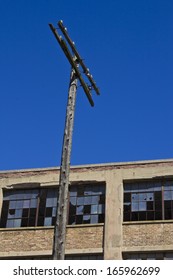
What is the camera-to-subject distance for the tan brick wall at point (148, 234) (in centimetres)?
2241

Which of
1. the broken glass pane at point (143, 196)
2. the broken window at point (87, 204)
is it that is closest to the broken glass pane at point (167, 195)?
the broken glass pane at point (143, 196)

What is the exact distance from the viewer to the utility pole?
10.5 meters

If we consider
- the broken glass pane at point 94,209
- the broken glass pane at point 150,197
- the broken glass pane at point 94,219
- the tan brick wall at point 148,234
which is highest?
the broken glass pane at point 150,197

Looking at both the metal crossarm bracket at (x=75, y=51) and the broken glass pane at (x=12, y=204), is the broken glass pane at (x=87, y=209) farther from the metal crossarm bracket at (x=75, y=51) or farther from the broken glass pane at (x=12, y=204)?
the metal crossarm bracket at (x=75, y=51)

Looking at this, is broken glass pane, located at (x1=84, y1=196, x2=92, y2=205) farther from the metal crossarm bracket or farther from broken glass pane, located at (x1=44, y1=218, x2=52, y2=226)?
the metal crossarm bracket

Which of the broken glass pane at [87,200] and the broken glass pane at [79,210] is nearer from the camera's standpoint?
the broken glass pane at [79,210]

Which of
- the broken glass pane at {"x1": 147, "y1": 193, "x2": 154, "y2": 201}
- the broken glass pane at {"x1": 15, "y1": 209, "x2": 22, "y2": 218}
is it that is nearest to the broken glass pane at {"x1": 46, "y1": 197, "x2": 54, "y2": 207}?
the broken glass pane at {"x1": 15, "y1": 209, "x2": 22, "y2": 218}

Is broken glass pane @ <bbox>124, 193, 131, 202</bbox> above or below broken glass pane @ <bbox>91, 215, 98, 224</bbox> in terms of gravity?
above

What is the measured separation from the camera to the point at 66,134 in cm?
1194

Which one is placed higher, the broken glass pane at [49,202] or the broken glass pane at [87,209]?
the broken glass pane at [49,202]

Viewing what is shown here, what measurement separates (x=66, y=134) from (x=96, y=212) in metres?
12.6

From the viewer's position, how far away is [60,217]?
10695mm

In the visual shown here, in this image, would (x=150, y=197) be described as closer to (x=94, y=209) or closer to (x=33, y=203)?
(x=94, y=209)

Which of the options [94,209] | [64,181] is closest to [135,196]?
[94,209]
